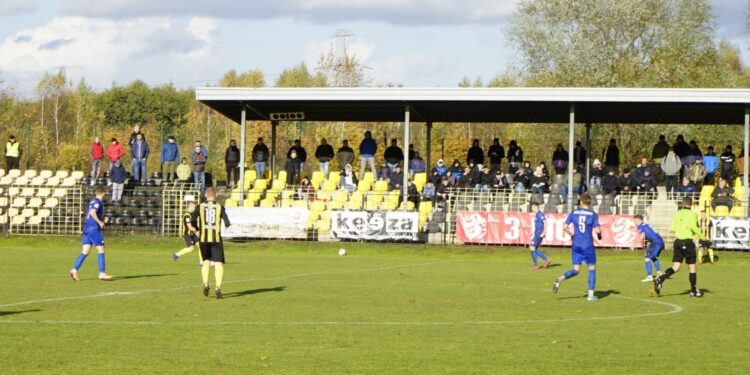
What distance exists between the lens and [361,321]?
17594 mm

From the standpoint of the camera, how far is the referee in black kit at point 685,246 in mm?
22406

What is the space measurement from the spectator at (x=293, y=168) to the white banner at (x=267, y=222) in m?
3.75

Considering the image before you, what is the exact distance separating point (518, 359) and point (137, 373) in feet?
14.4

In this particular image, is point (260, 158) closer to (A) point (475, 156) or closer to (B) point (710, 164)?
(A) point (475, 156)

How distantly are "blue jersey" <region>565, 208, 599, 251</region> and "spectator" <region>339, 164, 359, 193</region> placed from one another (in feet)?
63.2

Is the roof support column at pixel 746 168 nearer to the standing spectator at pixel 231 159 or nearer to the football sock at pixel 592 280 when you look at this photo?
the football sock at pixel 592 280

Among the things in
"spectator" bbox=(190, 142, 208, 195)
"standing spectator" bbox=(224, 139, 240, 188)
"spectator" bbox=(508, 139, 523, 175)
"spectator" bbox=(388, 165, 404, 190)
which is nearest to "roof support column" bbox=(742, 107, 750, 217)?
"spectator" bbox=(508, 139, 523, 175)

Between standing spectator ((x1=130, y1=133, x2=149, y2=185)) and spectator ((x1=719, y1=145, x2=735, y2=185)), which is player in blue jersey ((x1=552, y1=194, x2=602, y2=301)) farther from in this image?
standing spectator ((x1=130, y1=133, x2=149, y2=185))

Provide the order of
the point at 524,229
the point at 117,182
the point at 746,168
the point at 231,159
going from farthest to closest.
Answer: the point at 231,159, the point at 117,182, the point at 746,168, the point at 524,229

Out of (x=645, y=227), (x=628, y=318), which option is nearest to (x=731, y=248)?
(x=645, y=227)

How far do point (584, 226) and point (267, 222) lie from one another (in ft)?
60.2

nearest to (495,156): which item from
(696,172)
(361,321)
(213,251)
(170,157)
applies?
(696,172)

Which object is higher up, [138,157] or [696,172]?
[138,157]

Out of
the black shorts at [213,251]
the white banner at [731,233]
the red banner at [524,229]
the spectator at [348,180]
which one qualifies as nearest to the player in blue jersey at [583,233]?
the black shorts at [213,251]
